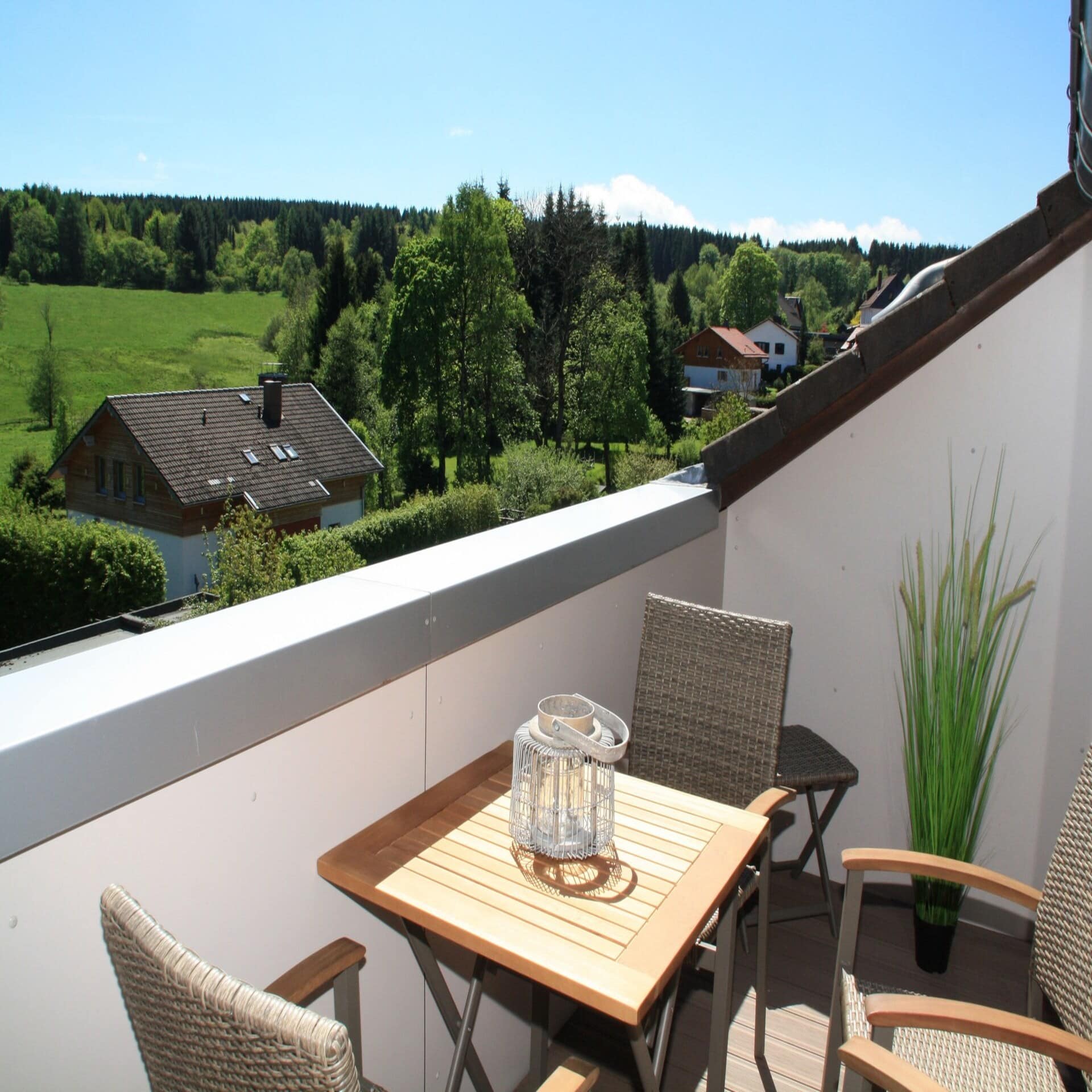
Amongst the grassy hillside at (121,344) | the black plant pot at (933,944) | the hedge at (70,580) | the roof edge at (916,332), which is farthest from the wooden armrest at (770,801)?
the grassy hillside at (121,344)

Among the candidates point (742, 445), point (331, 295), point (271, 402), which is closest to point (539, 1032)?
point (742, 445)

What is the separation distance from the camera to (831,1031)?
4.89ft

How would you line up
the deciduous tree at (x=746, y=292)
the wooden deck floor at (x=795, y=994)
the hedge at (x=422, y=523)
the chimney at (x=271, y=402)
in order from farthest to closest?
the deciduous tree at (x=746, y=292) < the chimney at (x=271, y=402) < the hedge at (x=422, y=523) < the wooden deck floor at (x=795, y=994)

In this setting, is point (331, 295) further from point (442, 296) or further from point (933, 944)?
point (933, 944)

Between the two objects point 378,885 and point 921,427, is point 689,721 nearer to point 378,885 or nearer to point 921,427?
point 378,885

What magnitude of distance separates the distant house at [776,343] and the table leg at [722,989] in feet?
183

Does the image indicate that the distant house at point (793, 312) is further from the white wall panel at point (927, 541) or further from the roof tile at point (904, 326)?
the roof tile at point (904, 326)

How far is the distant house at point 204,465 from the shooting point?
1442 inches

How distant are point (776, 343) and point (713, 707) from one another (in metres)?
56.9

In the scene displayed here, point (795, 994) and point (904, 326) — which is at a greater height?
point (904, 326)

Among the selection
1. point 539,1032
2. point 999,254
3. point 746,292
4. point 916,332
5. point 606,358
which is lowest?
point 539,1032

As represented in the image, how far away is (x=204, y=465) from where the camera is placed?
122 feet

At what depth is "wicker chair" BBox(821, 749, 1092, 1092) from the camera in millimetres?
1163

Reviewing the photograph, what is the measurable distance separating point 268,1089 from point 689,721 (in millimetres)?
1318
